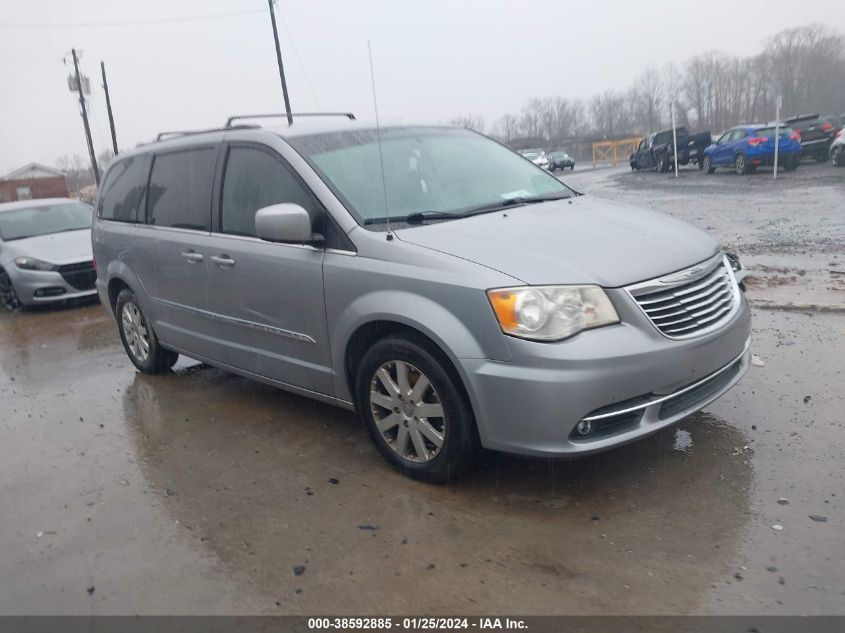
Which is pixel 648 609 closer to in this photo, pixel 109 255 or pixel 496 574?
pixel 496 574

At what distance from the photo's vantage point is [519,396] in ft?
10.4

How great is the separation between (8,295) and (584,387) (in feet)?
32.0

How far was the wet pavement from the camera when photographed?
2846mm

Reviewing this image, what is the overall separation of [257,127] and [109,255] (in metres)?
2.30

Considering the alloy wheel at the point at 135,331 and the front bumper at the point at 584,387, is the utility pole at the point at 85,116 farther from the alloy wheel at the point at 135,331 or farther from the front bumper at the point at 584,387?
the front bumper at the point at 584,387

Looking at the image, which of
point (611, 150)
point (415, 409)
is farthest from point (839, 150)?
point (611, 150)

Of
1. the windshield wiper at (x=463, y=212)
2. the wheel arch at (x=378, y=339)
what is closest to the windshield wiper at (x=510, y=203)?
the windshield wiper at (x=463, y=212)

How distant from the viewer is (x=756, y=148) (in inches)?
869

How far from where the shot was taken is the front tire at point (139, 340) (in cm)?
599

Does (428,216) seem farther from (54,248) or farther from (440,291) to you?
(54,248)

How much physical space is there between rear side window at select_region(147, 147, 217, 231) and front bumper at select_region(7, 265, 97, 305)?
16.0 feet

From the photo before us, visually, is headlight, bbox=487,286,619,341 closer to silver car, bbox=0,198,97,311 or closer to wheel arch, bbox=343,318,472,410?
wheel arch, bbox=343,318,472,410

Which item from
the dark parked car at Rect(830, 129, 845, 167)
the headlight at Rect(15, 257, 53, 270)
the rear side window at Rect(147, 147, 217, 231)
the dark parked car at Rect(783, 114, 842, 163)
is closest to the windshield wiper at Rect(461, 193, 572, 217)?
the rear side window at Rect(147, 147, 217, 231)

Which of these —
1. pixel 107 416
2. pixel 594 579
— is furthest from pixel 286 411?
pixel 594 579
